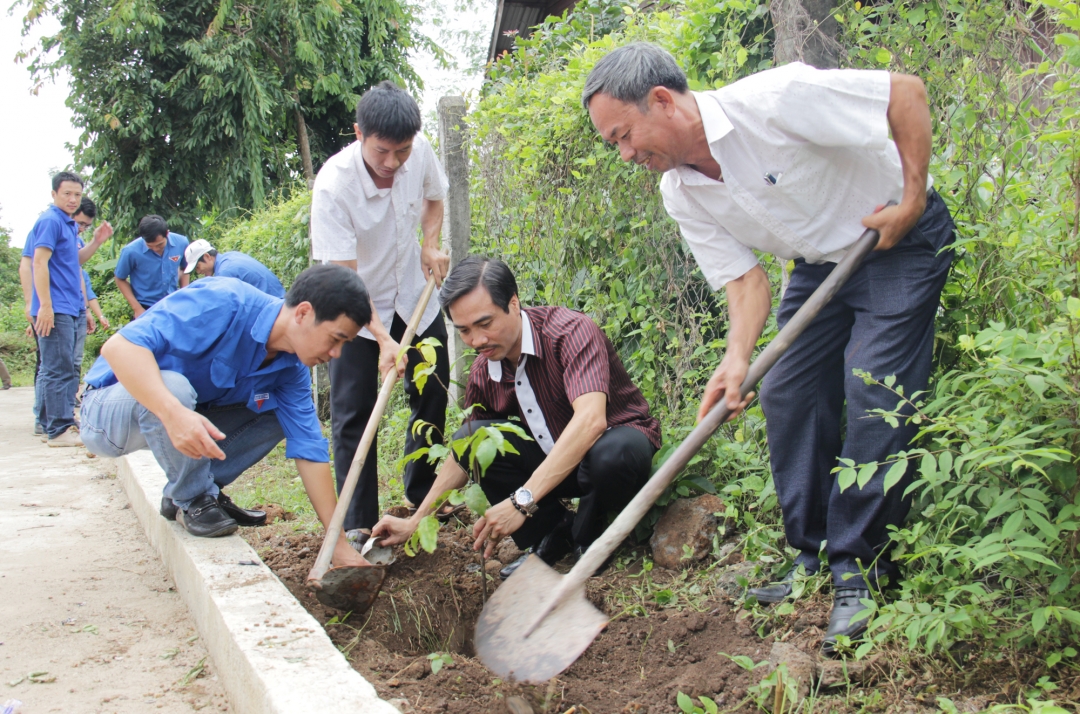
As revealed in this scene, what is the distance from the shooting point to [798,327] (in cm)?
228

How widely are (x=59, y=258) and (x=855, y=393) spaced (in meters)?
6.51

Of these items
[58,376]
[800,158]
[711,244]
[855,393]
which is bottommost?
[58,376]

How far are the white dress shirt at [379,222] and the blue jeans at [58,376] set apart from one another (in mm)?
4051

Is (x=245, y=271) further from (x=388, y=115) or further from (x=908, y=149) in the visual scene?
(x=908, y=149)

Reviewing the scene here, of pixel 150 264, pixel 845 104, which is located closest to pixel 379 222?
pixel 845 104

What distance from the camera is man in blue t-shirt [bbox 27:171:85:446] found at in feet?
21.0

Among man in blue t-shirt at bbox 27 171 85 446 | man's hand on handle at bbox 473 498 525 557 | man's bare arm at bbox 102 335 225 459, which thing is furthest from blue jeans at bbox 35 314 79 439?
man's hand on handle at bbox 473 498 525 557

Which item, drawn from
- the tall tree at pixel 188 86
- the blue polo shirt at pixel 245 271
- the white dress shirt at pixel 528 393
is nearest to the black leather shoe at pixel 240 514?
the white dress shirt at pixel 528 393

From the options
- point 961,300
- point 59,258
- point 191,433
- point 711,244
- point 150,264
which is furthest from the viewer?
point 150,264

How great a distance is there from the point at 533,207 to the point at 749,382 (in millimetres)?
2433

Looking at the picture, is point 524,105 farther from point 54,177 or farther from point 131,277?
point 131,277

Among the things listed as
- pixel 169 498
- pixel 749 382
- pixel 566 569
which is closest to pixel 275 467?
pixel 169 498

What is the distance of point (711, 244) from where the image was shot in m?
2.58

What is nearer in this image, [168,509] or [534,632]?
[534,632]
